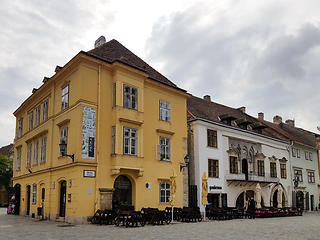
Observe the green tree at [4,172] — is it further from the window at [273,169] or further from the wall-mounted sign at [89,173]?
the window at [273,169]

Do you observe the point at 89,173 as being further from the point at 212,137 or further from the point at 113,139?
the point at 212,137

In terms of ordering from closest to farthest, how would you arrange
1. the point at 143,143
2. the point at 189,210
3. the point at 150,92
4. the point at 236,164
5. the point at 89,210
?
the point at 89,210, the point at 189,210, the point at 143,143, the point at 150,92, the point at 236,164

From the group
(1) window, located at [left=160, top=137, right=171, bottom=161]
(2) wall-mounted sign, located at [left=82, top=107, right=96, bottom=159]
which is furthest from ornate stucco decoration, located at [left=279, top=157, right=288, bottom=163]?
(2) wall-mounted sign, located at [left=82, top=107, right=96, bottom=159]

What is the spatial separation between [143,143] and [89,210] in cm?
575

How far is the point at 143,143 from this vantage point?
22062 mm

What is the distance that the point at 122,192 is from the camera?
20938mm

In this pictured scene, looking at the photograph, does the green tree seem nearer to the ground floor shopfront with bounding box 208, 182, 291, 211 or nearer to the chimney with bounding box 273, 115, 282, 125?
the ground floor shopfront with bounding box 208, 182, 291, 211

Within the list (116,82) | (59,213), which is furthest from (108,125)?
(59,213)

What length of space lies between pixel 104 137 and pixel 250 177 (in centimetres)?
1672

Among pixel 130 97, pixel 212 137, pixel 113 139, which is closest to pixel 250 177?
pixel 212 137

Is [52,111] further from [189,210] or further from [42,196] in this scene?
[189,210]

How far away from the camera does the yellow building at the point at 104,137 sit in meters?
19.2

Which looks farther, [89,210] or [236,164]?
[236,164]

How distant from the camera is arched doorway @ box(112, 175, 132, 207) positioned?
2055 centimetres
